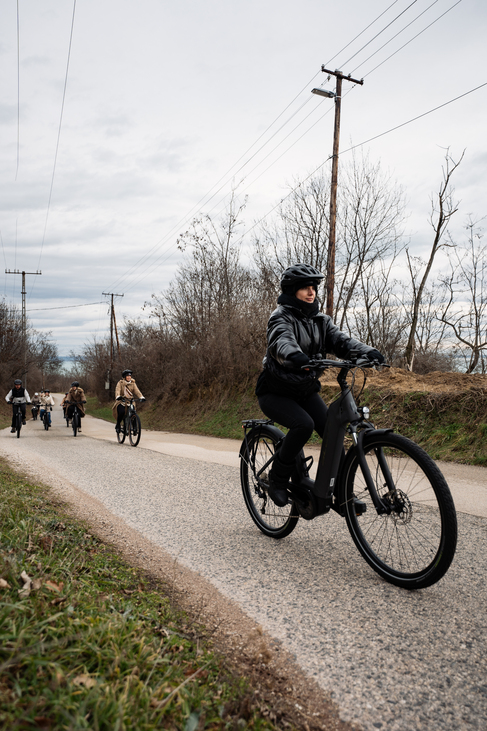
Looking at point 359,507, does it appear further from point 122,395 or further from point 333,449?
point 122,395

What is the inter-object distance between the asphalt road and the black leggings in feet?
2.84

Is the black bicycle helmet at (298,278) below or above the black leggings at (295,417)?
above

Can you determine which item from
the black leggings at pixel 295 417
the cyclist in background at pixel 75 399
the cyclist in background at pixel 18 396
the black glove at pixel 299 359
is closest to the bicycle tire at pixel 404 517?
the black leggings at pixel 295 417

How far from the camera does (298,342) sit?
412 centimetres

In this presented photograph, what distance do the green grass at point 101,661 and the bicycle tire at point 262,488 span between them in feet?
5.12

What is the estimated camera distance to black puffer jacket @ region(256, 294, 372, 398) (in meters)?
4.00

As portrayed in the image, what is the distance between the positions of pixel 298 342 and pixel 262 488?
4.63 feet

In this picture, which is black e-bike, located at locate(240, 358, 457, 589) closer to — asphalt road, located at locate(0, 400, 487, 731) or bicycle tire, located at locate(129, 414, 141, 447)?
asphalt road, located at locate(0, 400, 487, 731)

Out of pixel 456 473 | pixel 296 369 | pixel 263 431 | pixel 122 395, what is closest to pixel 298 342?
pixel 296 369

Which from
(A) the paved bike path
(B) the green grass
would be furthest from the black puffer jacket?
(B) the green grass

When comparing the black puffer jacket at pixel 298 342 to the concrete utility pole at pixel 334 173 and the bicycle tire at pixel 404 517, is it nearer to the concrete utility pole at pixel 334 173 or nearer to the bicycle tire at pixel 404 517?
the bicycle tire at pixel 404 517

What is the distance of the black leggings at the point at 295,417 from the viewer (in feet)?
13.1

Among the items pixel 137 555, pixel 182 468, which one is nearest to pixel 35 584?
pixel 137 555

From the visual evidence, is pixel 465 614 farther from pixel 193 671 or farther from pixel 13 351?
pixel 13 351
